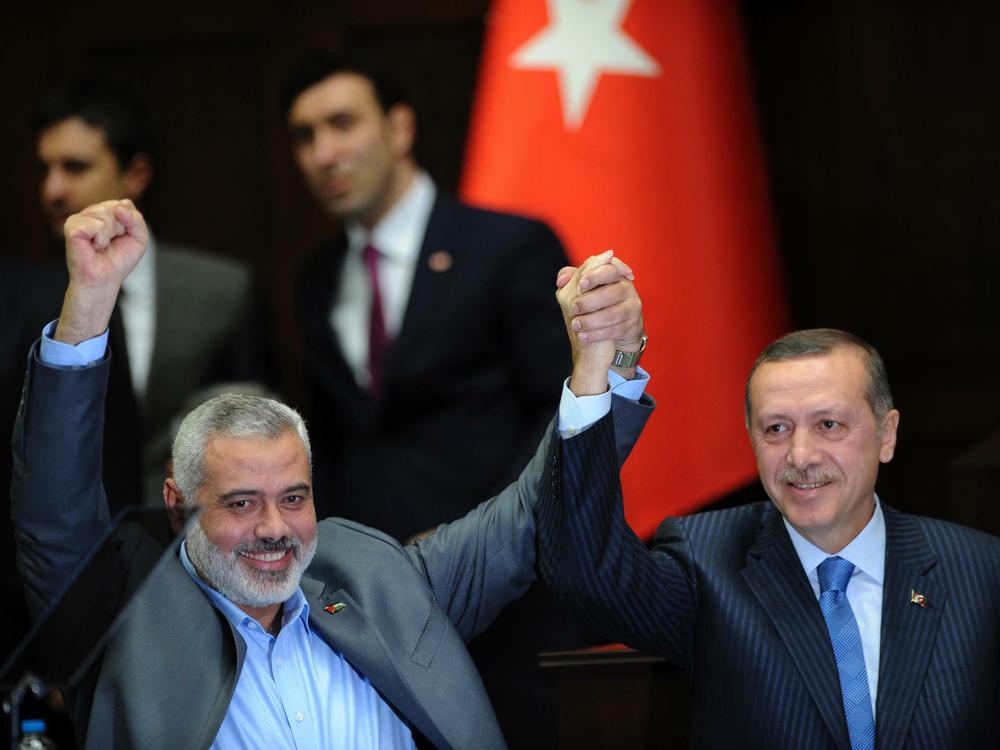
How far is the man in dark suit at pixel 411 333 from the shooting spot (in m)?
3.39

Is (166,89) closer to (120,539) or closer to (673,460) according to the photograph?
(673,460)

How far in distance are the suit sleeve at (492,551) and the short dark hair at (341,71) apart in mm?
1531

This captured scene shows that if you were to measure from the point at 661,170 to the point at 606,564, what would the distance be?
5.29 ft

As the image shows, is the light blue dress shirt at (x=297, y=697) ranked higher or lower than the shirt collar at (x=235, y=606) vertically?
lower

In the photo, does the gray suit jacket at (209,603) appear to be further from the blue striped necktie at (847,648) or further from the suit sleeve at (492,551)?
the blue striped necktie at (847,648)

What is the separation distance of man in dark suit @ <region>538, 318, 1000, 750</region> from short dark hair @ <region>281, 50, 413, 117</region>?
1646 millimetres

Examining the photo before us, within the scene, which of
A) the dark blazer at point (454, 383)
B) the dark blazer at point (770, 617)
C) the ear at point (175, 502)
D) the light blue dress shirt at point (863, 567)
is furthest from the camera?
the dark blazer at point (454, 383)

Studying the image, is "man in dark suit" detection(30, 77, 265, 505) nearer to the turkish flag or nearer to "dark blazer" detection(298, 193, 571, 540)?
"dark blazer" detection(298, 193, 571, 540)

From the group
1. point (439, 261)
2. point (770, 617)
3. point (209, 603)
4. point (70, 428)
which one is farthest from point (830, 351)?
point (439, 261)

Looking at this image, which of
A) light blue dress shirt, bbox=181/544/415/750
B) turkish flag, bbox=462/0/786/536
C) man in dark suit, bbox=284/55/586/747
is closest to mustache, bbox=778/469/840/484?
light blue dress shirt, bbox=181/544/415/750

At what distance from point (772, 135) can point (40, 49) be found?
Answer: 2121 mm

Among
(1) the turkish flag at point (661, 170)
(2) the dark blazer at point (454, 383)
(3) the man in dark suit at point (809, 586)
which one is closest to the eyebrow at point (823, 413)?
(3) the man in dark suit at point (809, 586)

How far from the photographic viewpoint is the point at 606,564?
2.31m

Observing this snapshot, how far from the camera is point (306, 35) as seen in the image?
4.35 metres
